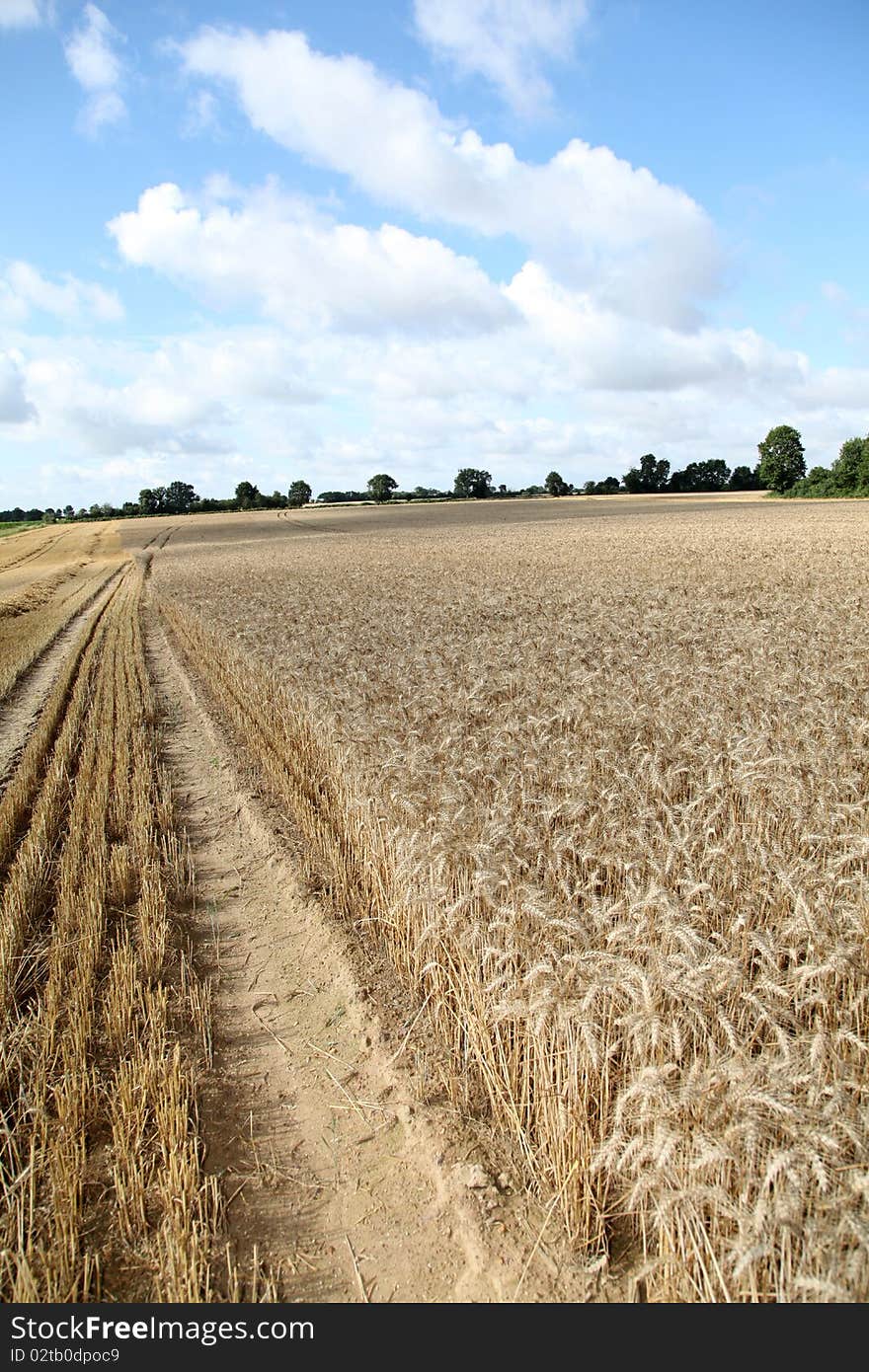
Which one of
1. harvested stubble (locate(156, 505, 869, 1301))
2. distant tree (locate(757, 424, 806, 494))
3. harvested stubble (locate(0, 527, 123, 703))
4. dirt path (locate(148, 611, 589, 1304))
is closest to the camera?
harvested stubble (locate(156, 505, 869, 1301))

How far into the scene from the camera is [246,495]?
133 metres

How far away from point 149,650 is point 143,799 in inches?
444

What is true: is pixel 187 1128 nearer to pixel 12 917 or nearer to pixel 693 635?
pixel 12 917

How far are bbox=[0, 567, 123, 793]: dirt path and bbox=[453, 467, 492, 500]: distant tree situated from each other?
124761 mm

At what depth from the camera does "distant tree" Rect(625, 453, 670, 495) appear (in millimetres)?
130000

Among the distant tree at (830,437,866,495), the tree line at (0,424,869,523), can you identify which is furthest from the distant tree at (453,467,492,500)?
the distant tree at (830,437,866,495)

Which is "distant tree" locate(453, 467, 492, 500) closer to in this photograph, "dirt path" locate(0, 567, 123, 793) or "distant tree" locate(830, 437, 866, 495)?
"distant tree" locate(830, 437, 866, 495)

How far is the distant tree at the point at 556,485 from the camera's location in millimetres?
131500

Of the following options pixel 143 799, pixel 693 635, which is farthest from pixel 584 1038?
pixel 693 635

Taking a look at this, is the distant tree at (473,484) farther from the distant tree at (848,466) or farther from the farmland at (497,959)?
the farmland at (497,959)

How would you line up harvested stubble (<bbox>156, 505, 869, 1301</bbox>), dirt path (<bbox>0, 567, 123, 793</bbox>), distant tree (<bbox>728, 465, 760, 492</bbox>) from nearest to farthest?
1. harvested stubble (<bbox>156, 505, 869, 1301</bbox>)
2. dirt path (<bbox>0, 567, 123, 793</bbox>)
3. distant tree (<bbox>728, 465, 760, 492</bbox>)

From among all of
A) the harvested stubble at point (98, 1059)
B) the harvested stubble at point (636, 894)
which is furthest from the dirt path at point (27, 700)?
the harvested stubble at point (636, 894)

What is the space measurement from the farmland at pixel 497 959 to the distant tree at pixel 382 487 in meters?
132

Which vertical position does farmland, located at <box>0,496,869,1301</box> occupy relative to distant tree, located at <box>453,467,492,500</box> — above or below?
below
